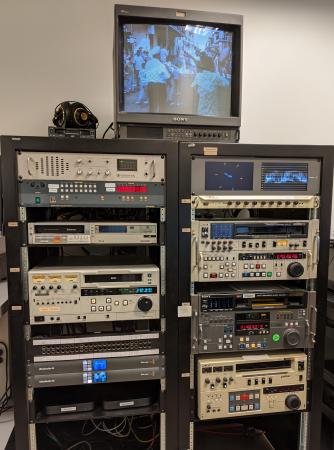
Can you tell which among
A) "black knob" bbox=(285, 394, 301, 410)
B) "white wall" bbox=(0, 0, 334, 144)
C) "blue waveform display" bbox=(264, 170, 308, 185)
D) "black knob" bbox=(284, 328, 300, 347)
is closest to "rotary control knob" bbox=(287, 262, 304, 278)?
"black knob" bbox=(284, 328, 300, 347)

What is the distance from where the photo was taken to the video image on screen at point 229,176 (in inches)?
50.8

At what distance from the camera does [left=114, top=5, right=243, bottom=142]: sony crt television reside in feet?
4.12

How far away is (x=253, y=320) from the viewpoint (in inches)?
52.7

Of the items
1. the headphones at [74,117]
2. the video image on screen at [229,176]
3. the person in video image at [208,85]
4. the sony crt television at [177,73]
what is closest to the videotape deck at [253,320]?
the video image on screen at [229,176]

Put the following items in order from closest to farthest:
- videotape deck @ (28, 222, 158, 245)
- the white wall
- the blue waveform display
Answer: videotape deck @ (28, 222, 158, 245) < the blue waveform display < the white wall

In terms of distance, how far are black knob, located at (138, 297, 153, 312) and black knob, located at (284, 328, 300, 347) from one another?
636mm

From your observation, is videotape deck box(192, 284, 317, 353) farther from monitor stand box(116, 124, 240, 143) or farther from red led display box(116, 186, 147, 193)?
monitor stand box(116, 124, 240, 143)

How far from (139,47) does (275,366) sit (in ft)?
5.09

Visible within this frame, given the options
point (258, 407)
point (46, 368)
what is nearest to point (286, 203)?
point (258, 407)

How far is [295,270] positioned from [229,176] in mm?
511

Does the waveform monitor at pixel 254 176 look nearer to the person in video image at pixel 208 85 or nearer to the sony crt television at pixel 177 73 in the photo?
the sony crt television at pixel 177 73

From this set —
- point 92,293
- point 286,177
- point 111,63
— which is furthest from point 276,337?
point 111,63

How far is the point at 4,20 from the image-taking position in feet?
5.47

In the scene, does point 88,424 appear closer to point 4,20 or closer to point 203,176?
point 203,176
